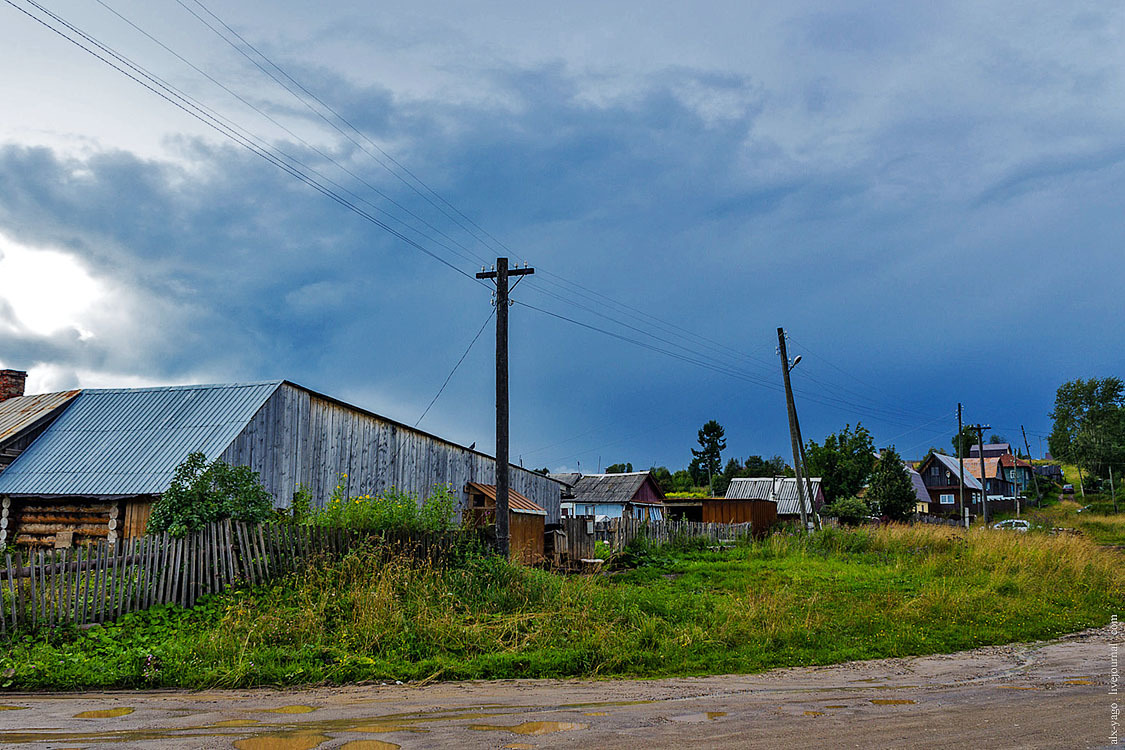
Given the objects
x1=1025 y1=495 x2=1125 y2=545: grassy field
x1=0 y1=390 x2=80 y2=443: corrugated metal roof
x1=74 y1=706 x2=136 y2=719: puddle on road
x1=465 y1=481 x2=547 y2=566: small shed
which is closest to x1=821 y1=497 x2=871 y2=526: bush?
x1=1025 y1=495 x2=1125 y2=545: grassy field

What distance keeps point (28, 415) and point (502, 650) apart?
1909 centimetres

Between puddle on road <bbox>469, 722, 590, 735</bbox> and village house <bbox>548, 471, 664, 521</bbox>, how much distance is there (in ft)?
150

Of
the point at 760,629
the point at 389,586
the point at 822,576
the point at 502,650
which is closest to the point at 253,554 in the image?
the point at 389,586

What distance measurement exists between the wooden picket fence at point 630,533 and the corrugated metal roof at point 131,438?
903 cm

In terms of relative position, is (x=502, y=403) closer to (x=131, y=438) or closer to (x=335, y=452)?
(x=335, y=452)

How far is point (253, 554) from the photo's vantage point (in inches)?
504

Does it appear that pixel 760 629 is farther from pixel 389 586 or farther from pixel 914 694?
pixel 389 586

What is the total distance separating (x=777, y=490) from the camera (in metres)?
55.9

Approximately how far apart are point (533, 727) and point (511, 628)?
448 cm

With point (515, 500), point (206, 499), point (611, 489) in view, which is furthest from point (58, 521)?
point (611, 489)

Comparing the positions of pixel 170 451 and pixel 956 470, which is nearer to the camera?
pixel 170 451

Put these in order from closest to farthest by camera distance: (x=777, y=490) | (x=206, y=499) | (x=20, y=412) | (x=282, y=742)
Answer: (x=282, y=742), (x=206, y=499), (x=20, y=412), (x=777, y=490)

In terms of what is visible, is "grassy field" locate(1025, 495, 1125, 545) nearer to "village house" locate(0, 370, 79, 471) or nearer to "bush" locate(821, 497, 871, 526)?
"bush" locate(821, 497, 871, 526)

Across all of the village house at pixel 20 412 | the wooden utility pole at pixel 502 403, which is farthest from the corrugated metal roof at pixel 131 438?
the wooden utility pole at pixel 502 403
